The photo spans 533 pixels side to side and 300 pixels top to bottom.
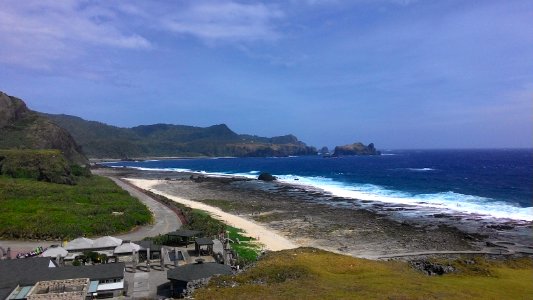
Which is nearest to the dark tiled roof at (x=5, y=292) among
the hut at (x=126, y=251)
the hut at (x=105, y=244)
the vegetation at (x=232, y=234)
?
the hut at (x=126, y=251)

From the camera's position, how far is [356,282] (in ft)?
81.9

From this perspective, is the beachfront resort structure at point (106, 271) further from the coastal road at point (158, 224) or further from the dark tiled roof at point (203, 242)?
the coastal road at point (158, 224)

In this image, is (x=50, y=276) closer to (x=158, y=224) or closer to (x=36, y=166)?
(x=158, y=224)

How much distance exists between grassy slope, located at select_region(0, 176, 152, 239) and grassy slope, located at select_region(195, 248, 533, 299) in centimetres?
2171

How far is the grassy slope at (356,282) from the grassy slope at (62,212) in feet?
71.2

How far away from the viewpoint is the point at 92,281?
84.8 feet

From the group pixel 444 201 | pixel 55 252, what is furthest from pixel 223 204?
pixel 55 252

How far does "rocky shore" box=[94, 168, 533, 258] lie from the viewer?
42.5 meters

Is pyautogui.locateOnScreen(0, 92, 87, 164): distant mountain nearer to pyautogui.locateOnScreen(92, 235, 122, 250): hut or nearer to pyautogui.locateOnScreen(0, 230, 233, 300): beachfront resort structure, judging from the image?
pyautogui.locateOnScreen(92, 235, 122, 250): hut

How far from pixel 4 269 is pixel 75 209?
26.7 metres

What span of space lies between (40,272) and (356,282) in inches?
762

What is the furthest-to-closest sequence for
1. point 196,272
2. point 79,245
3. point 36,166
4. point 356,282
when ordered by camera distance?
point 36,166 → point 79,245 → point 196,272 → point 356,282

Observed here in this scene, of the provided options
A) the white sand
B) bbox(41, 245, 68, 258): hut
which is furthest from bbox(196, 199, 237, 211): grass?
bbox(41, 245, 68, 258): hut

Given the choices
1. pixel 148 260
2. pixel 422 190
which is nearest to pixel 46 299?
pixel 148 260
